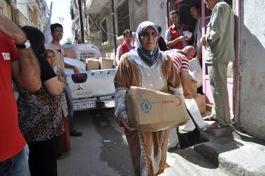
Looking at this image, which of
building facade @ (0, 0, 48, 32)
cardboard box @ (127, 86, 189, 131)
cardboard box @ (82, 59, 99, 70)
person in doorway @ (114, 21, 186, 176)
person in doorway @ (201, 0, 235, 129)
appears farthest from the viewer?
building facade @ (0, 0, 48, 32)

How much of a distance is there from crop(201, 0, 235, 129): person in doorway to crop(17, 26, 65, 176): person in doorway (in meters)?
2.41

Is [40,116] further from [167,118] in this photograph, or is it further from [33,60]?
[167,118]

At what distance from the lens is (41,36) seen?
1.78 metres

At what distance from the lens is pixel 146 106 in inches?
73.8

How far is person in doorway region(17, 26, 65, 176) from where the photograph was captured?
1729 mm

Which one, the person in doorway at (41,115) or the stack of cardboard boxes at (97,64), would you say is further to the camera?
the stack of cardboard boxes at (97,64)

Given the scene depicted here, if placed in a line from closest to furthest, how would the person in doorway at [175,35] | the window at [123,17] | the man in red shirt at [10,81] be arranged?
the man in red shirt at [10,81]
the person in doorway at [175,35]
the window at [123,17]

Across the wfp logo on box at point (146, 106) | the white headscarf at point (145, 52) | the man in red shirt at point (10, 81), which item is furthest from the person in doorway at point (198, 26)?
the man in red shirt at point (10, 81)

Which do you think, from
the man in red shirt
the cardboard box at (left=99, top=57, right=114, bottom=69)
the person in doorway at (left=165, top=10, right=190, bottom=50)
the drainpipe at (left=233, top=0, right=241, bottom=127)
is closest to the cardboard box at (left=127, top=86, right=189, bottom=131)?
the man in red shirt

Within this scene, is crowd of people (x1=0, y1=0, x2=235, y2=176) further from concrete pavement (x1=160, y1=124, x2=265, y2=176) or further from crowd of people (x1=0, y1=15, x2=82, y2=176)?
concrete pavement (x1=160, y1=124, x2=265, y2=176)

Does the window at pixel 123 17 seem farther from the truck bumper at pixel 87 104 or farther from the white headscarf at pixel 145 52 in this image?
the white headscarf at pixel 145 52

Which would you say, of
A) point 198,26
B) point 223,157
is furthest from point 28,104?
point 198,26

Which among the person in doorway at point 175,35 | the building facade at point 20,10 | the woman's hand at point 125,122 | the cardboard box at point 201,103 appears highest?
the building facade at point 20,10

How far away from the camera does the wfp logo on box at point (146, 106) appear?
6.12 ft
